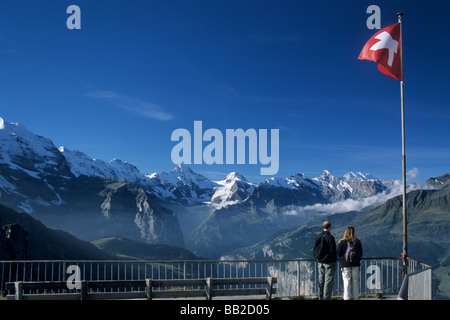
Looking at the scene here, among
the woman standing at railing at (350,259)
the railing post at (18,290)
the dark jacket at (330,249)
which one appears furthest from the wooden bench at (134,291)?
the woman standing at railing at (350,259)

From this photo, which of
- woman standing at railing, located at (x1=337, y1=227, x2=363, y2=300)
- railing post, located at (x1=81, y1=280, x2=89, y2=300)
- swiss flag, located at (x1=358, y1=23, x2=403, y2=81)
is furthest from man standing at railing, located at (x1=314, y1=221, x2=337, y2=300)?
swiss flag, located at (x1=358, y1=23, x2=403, y2=81)

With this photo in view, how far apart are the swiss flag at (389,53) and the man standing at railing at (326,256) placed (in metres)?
8.64

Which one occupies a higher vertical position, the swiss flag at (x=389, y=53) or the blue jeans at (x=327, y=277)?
the swiss flag at (x=389, y=53)

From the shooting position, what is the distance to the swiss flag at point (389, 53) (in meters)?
19.2

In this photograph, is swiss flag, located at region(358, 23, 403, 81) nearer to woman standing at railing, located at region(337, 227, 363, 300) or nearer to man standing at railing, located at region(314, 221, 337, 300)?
woman standing at railing, located at region(337, 227, 363, 300)

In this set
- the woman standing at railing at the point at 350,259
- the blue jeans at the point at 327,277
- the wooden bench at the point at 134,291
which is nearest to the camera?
the wooden bench at the point at 134,291

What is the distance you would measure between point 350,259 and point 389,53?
990 cm

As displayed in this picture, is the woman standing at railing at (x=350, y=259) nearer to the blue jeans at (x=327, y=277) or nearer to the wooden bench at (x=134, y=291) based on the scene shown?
the blue jeans at (x=327, y=277)

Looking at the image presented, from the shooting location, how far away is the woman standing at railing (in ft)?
46.8

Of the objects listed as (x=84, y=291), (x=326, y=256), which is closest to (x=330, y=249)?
(x=326, y=256)

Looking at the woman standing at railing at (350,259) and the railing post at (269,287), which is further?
the woman standing at railing at (350,259)

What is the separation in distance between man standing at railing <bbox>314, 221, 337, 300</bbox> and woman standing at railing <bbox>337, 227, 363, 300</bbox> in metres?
0.28
